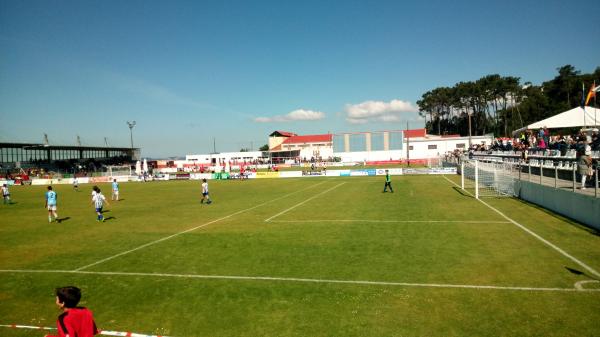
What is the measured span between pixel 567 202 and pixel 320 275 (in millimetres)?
13327

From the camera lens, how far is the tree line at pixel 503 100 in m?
82.5

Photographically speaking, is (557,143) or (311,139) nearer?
(557,143)

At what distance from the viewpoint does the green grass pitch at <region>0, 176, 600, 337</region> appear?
674 cm

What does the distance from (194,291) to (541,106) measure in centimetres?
10038

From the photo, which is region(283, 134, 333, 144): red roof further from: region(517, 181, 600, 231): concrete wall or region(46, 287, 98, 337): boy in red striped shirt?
region(46, 287, 98, 337): boy in red striped shirt

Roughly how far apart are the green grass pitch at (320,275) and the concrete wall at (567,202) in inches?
27.0

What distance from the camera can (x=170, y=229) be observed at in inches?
658

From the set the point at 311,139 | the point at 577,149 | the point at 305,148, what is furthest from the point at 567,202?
the point at 311,139

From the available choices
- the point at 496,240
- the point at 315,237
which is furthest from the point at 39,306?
the point at 496,240

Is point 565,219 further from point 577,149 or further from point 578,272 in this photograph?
point 578,272

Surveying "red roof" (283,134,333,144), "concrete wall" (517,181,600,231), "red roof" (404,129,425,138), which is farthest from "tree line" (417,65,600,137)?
"concrete wall" (517,181,600,231)

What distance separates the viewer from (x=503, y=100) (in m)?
101

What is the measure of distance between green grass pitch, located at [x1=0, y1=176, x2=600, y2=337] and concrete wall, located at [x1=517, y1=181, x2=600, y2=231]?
69cm

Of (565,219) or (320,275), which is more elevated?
(565,219)
